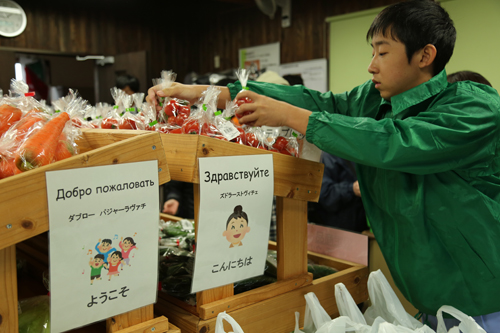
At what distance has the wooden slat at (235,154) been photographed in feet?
2.89

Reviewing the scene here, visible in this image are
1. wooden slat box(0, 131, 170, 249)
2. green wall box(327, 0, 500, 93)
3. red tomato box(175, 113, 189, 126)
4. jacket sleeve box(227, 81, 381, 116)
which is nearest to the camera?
wooden slat box(0, 131, 170, 249)

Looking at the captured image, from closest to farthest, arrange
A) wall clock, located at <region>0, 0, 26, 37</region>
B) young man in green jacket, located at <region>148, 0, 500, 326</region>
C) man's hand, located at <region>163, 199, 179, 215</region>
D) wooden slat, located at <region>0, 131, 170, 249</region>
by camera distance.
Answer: wooden slat, located at <region>0, 131, 170, 249</region>
young man in green jacket, located at <region>148, 0, 500, 326</region>
man's hand, located at <region>163, 199, 179, 215</region>
wall clock, located at <region>0, 0, 26, 37</region>

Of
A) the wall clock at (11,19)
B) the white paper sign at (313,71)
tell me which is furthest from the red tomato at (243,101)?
the wall clock at (11,19)

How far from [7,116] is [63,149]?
0.75 feet

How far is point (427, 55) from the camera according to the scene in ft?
3.68

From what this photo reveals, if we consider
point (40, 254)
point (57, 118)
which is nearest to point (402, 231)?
point (57, 118)

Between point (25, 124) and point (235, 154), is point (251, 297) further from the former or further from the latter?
point (25, 124)

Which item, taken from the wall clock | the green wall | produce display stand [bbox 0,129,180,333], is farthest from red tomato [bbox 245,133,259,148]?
the wall clock

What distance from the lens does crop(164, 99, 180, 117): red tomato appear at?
1.13 meters

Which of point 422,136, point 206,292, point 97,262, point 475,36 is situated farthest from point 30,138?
point 475,36

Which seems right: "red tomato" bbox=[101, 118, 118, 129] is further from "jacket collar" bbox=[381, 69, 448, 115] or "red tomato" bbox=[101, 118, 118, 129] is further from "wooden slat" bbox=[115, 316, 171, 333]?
"jacket collar" bbox=[381, 69, 448, 115]

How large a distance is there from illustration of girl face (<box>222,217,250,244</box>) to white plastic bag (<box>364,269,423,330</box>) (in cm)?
41

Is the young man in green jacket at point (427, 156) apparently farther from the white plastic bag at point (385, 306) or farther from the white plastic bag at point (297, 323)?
the white plastic bag at point (297, 323)

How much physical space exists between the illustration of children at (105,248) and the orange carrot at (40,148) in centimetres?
18
